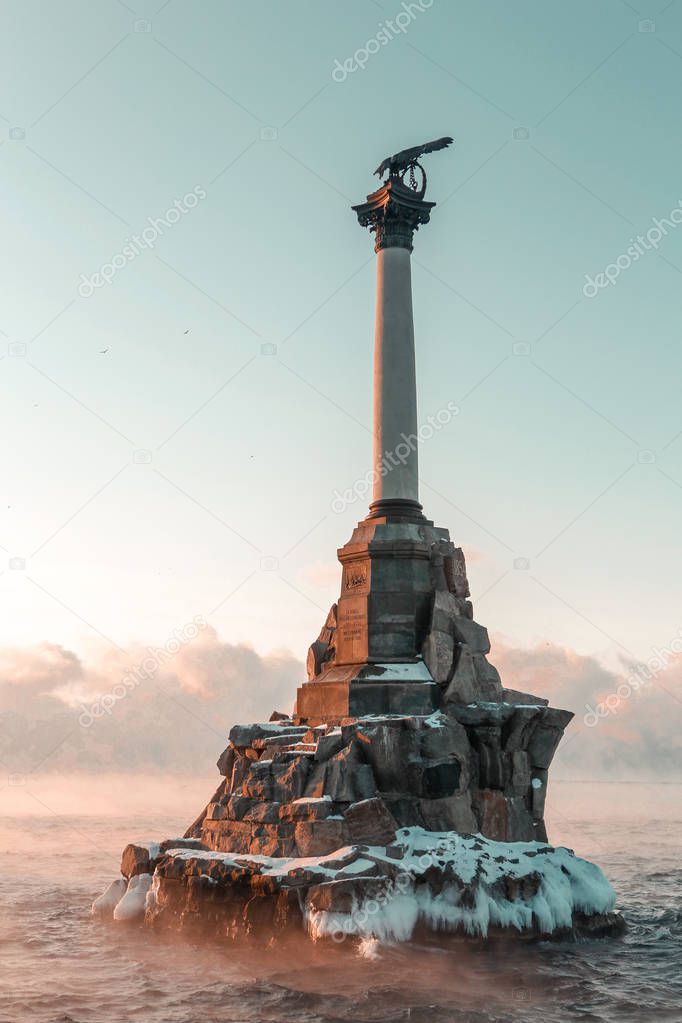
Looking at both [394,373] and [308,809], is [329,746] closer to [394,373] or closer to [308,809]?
[308,809]

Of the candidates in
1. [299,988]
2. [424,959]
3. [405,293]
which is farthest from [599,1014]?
[405,293]

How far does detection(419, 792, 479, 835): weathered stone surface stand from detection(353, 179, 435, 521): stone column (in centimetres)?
814

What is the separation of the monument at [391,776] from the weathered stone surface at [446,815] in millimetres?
35

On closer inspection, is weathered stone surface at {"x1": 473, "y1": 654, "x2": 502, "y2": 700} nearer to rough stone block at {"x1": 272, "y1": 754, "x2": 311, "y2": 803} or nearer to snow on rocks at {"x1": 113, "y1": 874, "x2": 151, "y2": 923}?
rough stone block at {"x1": 272, "y1": 754, "x2": 311, "y2": 803}

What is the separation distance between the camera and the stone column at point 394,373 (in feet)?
96.7

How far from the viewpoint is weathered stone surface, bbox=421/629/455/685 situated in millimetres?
27109

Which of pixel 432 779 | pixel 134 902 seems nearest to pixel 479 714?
pixel 432 779

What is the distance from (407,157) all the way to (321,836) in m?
20.1

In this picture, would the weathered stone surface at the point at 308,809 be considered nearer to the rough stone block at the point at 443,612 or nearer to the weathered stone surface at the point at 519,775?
the weathered stone surface at the point at 519,775

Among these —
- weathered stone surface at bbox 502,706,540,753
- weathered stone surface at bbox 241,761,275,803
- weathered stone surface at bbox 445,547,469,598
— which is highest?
weathered stone surface at bbox 445,547,469,598

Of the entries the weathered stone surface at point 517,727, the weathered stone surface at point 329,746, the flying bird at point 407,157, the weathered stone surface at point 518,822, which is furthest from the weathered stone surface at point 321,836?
the flying bird at point 407,157

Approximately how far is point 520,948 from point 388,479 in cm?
1293

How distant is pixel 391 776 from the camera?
24469 mm

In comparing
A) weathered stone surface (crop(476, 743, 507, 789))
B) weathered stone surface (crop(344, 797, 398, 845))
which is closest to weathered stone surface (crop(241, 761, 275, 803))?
weathered stone surface (crop(344, 797, 398, 845))
